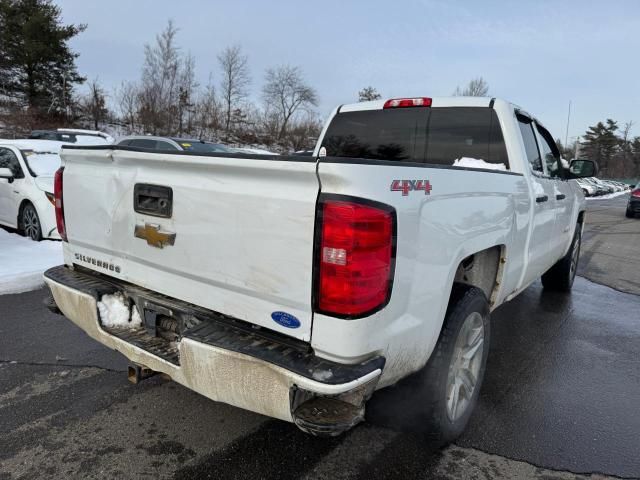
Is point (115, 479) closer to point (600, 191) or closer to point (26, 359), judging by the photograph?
point (26, 359)

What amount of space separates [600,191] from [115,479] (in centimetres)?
5531

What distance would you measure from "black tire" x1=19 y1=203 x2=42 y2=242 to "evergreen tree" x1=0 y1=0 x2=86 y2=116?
29.6 m

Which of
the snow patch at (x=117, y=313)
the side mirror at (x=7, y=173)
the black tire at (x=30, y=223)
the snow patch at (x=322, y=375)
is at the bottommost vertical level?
the black tire at (x=30, y=223)

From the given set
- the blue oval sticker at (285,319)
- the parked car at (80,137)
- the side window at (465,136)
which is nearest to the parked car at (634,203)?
the side window at (465,136)

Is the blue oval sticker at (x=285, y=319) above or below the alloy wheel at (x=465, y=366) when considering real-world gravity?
above

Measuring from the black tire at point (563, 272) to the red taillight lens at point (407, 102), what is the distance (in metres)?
3.25

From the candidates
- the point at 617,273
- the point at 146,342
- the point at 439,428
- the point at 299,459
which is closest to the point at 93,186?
the point at 146,342

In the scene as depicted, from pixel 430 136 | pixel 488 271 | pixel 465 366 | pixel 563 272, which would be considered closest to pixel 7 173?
pixel 430 136

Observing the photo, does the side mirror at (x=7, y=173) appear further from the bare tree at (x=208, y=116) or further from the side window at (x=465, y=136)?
the bare tree at (x=208, y=116)

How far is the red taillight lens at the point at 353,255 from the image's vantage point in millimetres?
1749

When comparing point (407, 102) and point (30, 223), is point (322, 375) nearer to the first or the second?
point (407, 102)

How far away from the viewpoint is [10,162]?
819 centimetres

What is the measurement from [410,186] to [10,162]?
28.3 feet

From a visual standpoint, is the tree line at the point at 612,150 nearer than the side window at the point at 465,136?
No
